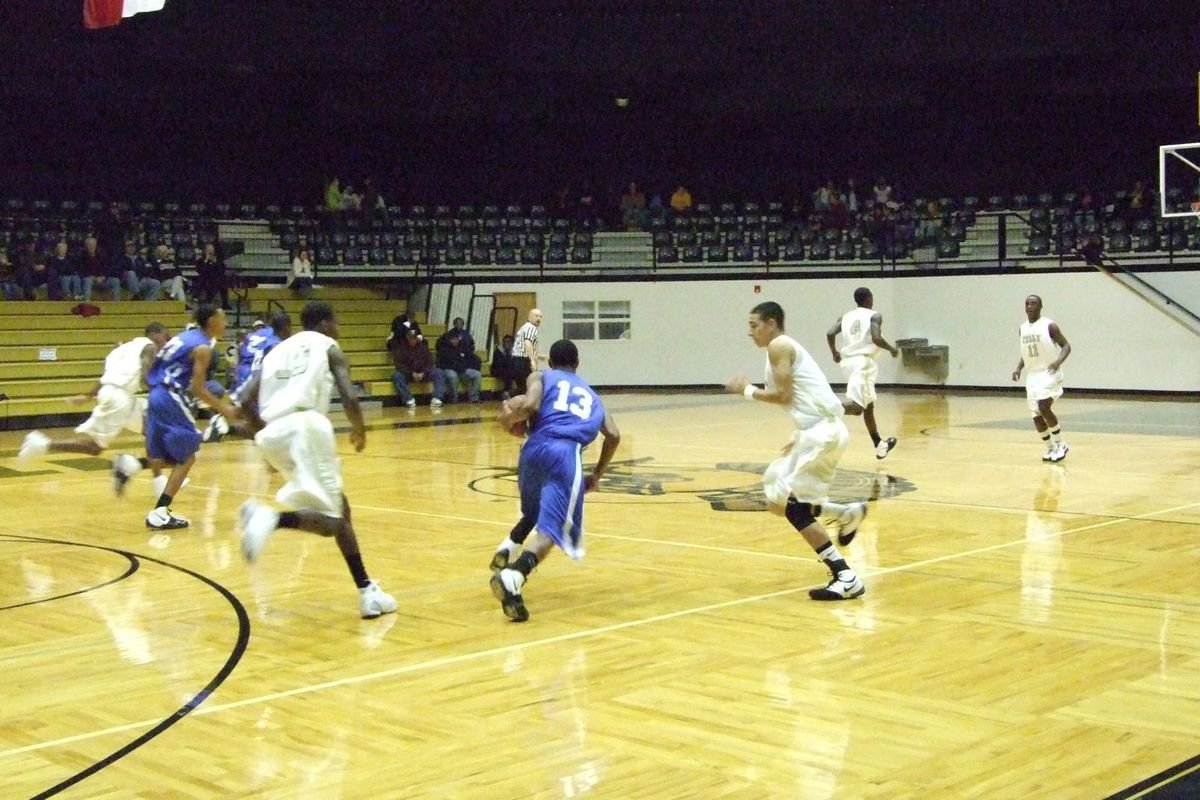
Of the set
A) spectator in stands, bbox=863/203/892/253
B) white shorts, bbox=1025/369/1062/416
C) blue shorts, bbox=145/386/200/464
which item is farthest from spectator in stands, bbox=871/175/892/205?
blue shorts, bbox=145/386/200/464

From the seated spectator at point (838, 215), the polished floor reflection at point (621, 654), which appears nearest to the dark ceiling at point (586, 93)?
the seated spectator at point (838, 215)

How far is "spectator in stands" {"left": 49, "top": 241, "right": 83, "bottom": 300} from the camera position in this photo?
23.4 metres

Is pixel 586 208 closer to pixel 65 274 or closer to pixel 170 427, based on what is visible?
pixel 65 274

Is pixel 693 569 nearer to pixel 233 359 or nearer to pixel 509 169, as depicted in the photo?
pixel 233 359

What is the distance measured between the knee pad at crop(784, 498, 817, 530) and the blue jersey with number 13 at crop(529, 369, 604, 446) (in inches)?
45.4

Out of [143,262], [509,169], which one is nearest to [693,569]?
[143,262]

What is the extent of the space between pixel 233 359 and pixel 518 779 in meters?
19.7

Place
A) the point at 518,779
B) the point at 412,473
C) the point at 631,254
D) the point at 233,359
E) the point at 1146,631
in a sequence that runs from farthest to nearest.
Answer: the point at 631,254 < the point at 233,359 < the point at 412,473 < the point at 1146,631 < the point at 518,779

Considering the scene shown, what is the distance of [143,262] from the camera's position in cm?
2484

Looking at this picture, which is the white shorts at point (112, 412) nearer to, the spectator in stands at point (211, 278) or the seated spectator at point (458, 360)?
the spectator in stands at point (211, 278)

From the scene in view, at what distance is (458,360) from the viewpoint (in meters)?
25.3

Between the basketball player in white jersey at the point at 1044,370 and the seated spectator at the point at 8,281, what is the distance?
1589 cm

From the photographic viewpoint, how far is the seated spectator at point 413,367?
2455 centimetres

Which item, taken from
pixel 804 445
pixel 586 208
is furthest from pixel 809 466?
pixel 586 208
